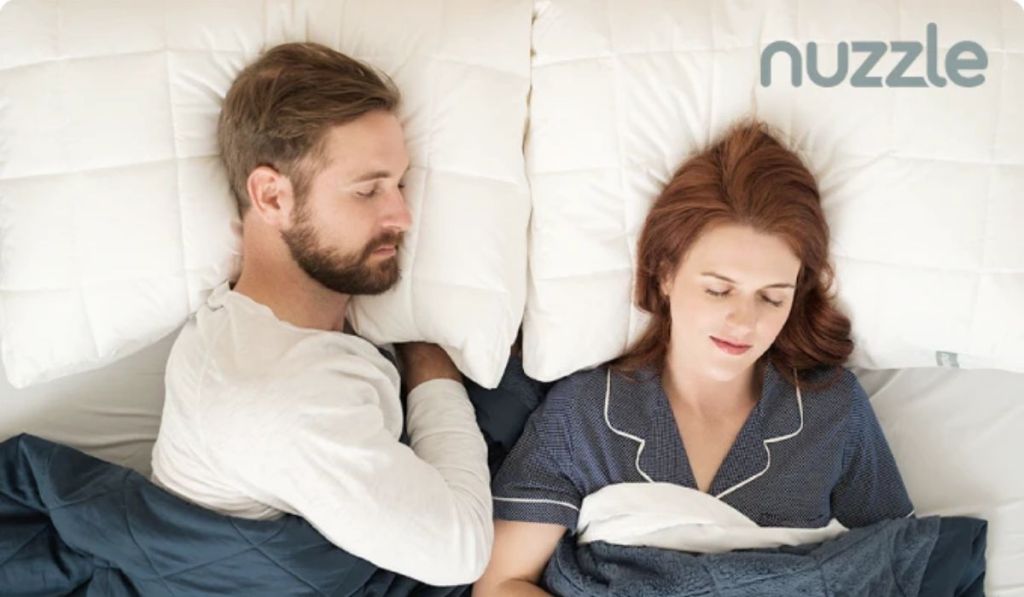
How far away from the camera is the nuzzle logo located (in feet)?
5.23

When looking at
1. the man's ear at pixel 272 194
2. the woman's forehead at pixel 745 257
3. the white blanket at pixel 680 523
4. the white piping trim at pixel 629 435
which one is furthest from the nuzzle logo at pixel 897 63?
the man's ear at pixel 272 194

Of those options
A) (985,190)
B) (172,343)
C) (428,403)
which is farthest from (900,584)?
(172,343)

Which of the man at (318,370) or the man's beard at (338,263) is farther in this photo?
the man's beard at (338,263)

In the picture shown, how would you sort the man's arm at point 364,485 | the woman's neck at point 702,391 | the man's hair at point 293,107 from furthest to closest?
1. the woman's neck at point 702,391
2. the man's hair at point 293,107
3. the man's arm at point 364,485

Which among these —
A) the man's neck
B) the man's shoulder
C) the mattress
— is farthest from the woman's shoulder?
the man's neck

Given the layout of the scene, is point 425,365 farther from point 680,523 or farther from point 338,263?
point 680,523

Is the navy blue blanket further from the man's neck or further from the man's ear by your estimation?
the man's ear

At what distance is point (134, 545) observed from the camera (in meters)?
1.47

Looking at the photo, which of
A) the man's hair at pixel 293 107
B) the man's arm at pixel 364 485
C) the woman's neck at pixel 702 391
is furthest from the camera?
the woman's neck at pixel 702 391

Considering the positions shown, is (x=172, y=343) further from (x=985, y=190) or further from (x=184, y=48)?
(x=985, y=190)

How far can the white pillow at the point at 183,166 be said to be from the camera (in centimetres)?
158

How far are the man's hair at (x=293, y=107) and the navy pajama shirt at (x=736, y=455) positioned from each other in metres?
0.57

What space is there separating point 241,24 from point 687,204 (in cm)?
78

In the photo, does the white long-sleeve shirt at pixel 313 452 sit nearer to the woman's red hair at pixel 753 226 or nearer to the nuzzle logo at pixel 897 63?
the woman's red hair at pixel 753 226
